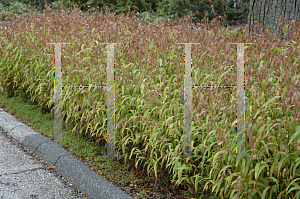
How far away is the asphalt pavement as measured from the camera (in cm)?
288

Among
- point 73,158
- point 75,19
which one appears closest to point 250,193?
point 73,158

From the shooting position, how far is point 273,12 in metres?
4.68

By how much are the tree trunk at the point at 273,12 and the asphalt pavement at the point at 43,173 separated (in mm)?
3360

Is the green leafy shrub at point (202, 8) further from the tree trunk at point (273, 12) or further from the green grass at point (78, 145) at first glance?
the green grass at point (78, 145)

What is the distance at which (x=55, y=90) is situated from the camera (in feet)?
13.6

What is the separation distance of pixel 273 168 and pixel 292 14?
324 cm

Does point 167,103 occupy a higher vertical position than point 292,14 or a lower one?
lower

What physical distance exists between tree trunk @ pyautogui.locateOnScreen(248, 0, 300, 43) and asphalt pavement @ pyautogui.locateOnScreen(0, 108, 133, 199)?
11.0ft

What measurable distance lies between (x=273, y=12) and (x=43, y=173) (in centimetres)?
402

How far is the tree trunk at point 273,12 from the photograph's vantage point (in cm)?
450

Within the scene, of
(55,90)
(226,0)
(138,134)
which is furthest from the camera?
(226,0)

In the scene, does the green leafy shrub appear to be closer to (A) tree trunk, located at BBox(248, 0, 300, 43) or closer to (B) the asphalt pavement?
(A) tree trunk, located at BBox(248, 0, 300, 43)

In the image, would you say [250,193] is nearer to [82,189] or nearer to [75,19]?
[82,189]

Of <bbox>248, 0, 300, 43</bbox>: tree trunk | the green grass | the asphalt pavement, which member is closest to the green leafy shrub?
<bbox>248, 0, 300, 43</bbox>: tree trunk
